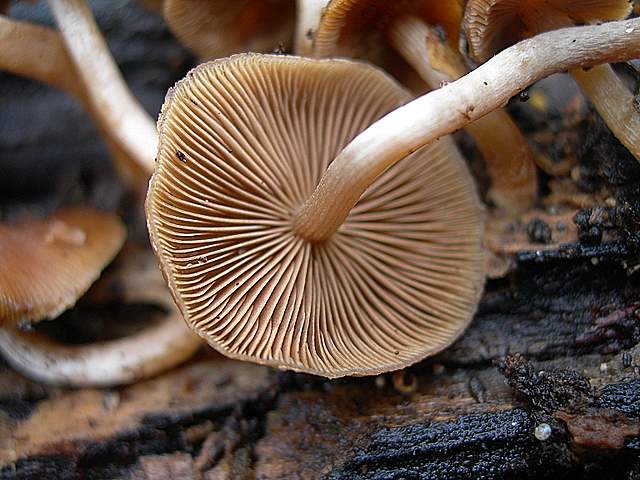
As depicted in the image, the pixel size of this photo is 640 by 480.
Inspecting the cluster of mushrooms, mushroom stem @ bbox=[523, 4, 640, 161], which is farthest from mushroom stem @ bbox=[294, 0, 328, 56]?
mushroom stem @ bbox=[523, 4, 640, 161]

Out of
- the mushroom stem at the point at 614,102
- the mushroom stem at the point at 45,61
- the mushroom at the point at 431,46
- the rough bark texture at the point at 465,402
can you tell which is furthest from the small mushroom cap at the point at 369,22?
the mushroom stem at the point at 45,61

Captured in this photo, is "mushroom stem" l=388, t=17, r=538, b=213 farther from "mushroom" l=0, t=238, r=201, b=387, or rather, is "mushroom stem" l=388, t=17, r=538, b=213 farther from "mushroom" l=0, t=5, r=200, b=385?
"mushroom" l=0, t=238, r=201, b=387

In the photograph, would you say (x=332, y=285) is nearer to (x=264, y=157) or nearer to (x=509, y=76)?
(x=264, y=157)

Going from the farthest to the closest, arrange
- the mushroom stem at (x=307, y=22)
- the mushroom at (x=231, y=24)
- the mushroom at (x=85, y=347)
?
the mushroom at (x=231, y=24), the mushroom at (x=85, y=347), the mushroom stem at (x=307, y=22)

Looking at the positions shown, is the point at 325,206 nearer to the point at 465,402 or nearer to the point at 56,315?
the point at 465,402

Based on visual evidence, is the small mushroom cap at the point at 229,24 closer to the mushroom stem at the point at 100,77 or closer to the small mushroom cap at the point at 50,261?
the mushroom stem at the point at 100,77
